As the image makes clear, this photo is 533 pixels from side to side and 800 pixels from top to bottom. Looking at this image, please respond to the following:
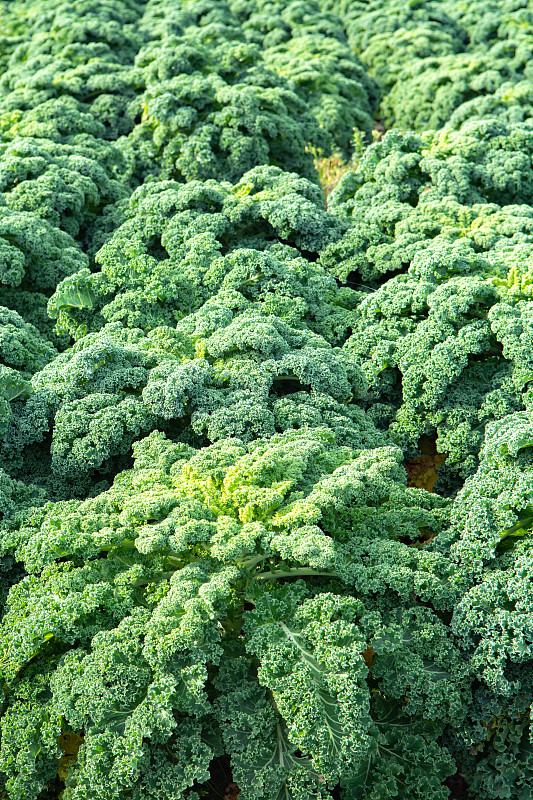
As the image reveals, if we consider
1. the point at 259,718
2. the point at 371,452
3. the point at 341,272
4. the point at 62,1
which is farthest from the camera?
the point at 62,1

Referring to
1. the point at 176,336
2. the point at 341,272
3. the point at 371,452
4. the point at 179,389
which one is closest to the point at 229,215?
the point at 341,272

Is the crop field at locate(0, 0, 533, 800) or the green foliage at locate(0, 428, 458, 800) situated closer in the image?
the green foliage at locate(0, 428, 458, 800)

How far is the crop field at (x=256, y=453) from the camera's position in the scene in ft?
14.6

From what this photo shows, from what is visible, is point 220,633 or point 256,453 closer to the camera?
point 220,633

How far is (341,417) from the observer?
623 cm

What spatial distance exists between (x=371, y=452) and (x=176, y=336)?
226 cm

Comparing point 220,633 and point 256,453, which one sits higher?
point 256,453

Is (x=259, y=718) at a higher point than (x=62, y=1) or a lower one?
lower

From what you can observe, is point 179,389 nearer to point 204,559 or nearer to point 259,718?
point 204,559

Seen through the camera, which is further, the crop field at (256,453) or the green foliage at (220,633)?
the crop field at (256,453)

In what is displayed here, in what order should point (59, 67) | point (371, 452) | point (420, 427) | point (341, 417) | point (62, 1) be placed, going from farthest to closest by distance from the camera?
point (62, 1), point (59, 67), point (420, 427), point (341, 417), point (371, 452)

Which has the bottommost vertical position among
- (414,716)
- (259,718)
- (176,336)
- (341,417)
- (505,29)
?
(414,716)

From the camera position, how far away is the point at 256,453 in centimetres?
538

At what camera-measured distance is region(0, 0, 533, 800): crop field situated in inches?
175
